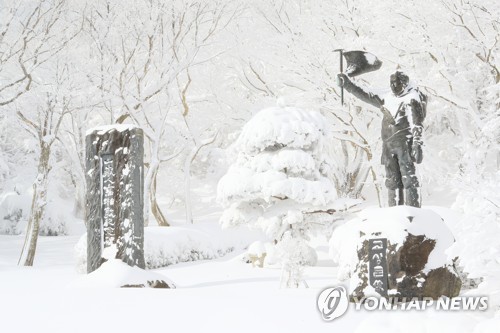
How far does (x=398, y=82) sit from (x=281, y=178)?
18.1 ft

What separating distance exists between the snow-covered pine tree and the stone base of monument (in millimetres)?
5876

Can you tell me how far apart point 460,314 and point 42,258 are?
632 inches

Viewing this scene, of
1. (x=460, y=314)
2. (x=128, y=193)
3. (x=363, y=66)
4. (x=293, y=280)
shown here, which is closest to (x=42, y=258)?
(x=128, y=193)

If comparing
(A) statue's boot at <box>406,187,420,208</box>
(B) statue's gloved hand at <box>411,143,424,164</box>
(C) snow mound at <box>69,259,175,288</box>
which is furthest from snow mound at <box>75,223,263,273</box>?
(B) statue's gloved hand at <box>411,143,424,164</box>

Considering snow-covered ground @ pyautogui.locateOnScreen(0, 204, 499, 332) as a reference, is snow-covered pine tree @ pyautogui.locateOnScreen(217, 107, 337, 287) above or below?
above

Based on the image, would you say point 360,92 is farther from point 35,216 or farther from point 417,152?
point 35,216

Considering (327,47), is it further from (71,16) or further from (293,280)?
(293,280)

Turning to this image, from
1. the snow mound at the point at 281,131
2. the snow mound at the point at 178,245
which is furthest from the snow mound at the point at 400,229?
the snow mound at the point at 178,245

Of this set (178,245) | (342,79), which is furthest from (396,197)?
(178,245)

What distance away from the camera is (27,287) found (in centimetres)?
746

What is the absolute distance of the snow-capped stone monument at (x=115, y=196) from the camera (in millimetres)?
8234

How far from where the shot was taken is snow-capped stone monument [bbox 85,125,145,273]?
823cm

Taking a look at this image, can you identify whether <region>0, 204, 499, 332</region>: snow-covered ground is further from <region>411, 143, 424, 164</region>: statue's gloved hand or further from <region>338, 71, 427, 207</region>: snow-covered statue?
<region>411, 143, 424, 164</region>: statue's gloved hand

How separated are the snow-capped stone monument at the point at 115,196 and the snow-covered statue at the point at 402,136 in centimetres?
364
